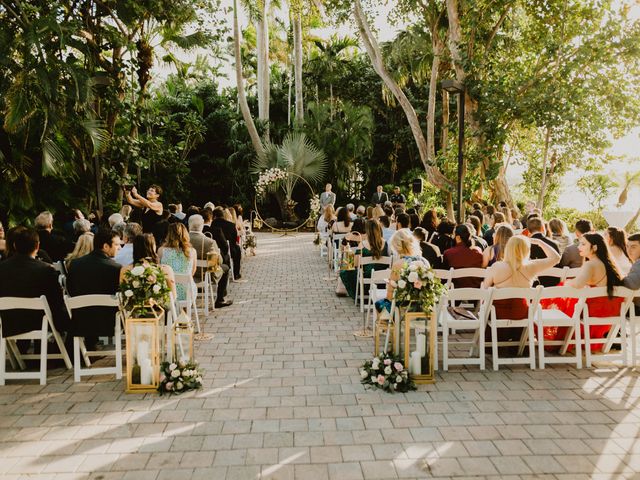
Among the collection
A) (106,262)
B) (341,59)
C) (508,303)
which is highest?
(341,59)

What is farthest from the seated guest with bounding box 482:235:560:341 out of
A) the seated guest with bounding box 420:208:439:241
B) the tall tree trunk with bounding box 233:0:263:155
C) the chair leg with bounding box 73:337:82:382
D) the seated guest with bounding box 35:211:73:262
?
the tall tree trunk with bounding box 233:0:263:155

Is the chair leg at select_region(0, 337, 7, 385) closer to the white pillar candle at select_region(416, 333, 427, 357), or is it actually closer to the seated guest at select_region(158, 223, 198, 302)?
the seated guest at select_region(158, 223, 198, 302)

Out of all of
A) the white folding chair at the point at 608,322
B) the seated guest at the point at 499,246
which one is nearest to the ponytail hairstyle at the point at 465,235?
the seated guest at the point at 499,246

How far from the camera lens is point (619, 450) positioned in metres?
3.79

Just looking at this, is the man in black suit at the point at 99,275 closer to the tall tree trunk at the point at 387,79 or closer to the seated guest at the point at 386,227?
the seated guest at the point at 386,227

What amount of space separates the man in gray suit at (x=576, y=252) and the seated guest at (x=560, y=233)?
2.36 ft

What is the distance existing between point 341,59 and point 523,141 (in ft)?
38.5

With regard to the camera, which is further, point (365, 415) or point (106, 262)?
point (106, 262)

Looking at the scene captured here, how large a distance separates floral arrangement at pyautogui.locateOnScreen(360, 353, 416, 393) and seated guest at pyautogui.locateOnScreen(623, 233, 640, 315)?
8.03ft

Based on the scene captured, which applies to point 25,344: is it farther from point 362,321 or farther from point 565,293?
point 565,293

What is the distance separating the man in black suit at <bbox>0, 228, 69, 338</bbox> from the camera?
16.8 ft

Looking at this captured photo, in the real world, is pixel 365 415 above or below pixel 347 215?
below

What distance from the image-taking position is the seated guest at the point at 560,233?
769cm

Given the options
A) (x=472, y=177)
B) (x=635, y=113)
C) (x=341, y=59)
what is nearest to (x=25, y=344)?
(x=472, y=177)
